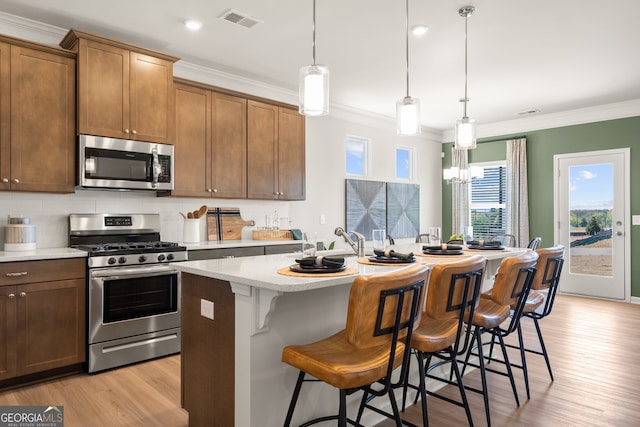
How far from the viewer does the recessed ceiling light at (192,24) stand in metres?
3.43

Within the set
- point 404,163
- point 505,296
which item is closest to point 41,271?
point 505,296

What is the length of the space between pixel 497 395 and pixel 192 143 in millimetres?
3369

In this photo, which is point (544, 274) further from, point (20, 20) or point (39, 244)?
point (20, 20)

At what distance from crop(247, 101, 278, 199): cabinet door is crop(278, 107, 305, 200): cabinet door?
2.9 inches

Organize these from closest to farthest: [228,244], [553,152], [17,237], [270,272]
A: 1. [270,272]
2. [17,237]
3. [228,244]
4. [553,152]

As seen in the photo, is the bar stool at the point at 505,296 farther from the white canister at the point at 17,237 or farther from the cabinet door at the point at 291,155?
the white canister at the point at 17,237

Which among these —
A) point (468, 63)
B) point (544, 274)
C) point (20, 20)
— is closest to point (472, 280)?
point (544, 274)

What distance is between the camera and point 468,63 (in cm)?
433

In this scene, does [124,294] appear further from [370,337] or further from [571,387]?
[571,387]

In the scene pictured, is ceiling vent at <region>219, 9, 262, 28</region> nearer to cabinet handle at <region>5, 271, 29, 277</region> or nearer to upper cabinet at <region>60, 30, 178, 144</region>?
upper cabinet at <region>60, 30, 178, 144</region>

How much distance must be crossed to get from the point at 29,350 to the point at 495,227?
21.4 ft

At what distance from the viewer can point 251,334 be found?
6.13ft

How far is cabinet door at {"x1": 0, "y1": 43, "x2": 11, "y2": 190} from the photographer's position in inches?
122

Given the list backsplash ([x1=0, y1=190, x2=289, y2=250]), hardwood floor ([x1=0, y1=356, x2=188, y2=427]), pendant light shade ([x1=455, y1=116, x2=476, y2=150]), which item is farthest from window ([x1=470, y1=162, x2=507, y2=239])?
hardwood floor ([x1=0, y1=356, x2=188, y2=427])
